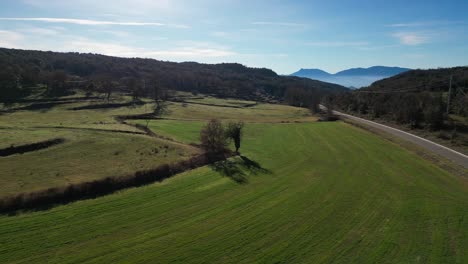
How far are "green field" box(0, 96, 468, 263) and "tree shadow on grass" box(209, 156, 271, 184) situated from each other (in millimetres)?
134

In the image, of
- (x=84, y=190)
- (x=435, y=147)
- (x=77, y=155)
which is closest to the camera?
(x=84, y=190)

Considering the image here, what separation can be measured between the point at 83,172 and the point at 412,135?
207 feet

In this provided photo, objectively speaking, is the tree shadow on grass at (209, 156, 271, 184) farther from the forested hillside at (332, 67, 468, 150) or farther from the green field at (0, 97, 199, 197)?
the forested hillside at (332, 67, 468, 150)

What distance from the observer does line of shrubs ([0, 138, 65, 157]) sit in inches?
1686

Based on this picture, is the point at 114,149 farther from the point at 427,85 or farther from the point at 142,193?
the point at 427,85

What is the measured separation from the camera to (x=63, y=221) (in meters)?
27.2

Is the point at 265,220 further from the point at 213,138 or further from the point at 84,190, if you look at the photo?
the point at 213,138

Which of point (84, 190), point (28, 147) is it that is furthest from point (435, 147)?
point (28, 147)

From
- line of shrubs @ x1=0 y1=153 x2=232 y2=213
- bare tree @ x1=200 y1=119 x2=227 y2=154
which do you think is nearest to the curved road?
bare tree @ x1=200 y1=119 x2=227 y2=154

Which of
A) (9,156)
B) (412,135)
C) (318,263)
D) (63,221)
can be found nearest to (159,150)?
(9,156)

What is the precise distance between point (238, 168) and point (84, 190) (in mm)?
19549

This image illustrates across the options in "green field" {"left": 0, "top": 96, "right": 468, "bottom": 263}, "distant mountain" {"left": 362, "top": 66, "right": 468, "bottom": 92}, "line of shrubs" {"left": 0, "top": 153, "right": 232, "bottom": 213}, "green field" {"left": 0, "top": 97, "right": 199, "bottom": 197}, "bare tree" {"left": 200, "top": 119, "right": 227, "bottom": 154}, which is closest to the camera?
"green field" {"left": 0, "top": 96, "right": 468, "bottom": 263}

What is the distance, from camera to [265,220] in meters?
29.1

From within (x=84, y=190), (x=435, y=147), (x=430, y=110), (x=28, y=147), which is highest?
(x=430, y=110)
